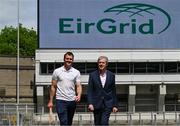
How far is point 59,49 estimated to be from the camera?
8269cm

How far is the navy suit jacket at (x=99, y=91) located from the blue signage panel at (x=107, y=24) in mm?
67188

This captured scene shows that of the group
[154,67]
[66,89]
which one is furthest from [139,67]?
[66,89]

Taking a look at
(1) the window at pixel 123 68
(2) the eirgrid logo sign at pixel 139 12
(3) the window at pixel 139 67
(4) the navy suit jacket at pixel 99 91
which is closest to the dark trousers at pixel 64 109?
(4) the navy suit jacket at pixel 99 91

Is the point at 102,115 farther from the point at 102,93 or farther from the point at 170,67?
the point at 170,67

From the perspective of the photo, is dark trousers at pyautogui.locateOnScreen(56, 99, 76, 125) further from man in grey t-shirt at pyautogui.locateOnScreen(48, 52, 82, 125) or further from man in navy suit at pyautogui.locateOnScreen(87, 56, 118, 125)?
man in navy suit at pyautogui.locateOnScreen(87, 56, 118, 125)

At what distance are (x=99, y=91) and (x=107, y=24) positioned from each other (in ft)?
223

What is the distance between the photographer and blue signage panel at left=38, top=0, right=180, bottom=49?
273ft

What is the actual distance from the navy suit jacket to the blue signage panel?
67.2 metres

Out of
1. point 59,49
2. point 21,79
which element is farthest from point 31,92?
point 59,49

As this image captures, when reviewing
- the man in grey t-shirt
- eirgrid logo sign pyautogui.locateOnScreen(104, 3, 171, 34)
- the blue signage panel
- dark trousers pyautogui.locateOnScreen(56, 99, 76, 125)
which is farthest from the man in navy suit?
eirgrid logo sign pyautogui.locateOnScreen(104, 3, 171, 34)

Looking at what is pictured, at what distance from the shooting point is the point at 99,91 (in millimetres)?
15875

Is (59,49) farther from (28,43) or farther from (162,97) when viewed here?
(28,43)

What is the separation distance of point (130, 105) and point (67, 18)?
1324 cm

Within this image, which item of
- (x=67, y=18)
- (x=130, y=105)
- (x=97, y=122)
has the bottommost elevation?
(x=130, y=105)
